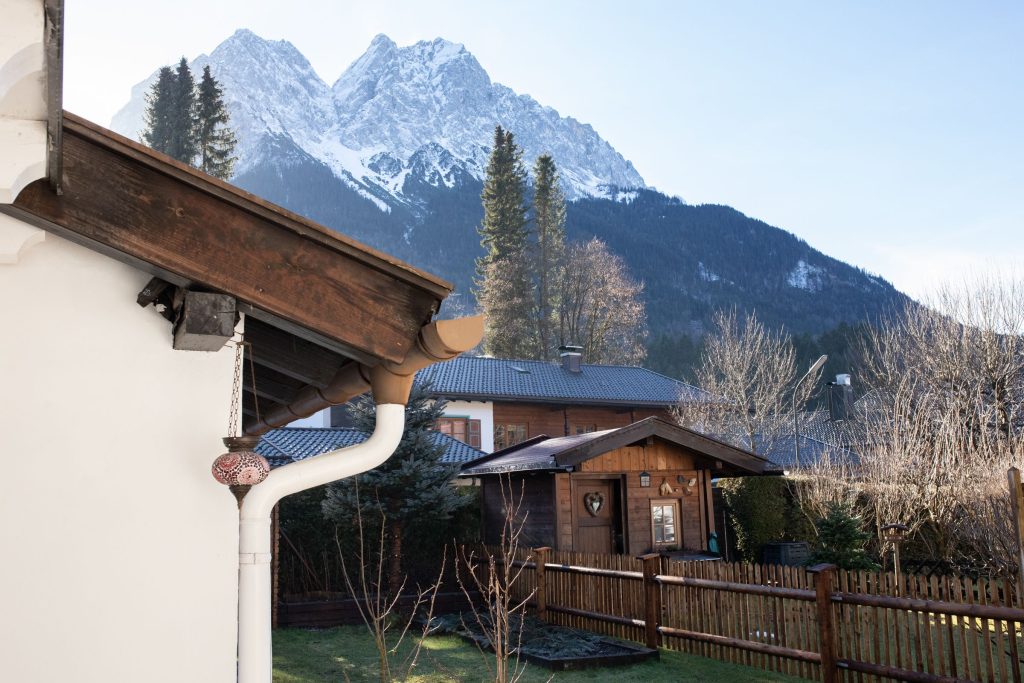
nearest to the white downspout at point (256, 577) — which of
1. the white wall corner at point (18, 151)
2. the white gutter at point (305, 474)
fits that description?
the white gutter at point (305, 474)

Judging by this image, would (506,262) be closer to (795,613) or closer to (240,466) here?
(795,613)

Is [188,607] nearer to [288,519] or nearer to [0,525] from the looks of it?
[0,525]

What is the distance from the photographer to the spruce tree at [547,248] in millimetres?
42594

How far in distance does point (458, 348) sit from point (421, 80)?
195285 mm

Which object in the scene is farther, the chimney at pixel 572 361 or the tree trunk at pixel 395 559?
the chimney at pixel 572 361

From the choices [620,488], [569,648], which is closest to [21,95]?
[569,648]

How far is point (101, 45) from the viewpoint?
6250 millimetres

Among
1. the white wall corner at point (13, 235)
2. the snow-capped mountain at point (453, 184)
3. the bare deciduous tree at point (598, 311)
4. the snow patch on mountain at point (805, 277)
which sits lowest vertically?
the white wall corner at point (13, 235)

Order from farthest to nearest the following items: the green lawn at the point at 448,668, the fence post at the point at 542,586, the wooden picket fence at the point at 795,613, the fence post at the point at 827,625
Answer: the fence post at the point at 542,586 → the green lawn at the point at 448,668 → the fence post at the point at 827,625 → the wooden picket fence at the point at 795,613

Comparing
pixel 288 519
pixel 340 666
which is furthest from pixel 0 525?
pixel 288 519

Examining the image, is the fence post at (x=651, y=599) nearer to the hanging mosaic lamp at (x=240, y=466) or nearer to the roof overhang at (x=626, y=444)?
the roof overhang at (x=626, y=444)

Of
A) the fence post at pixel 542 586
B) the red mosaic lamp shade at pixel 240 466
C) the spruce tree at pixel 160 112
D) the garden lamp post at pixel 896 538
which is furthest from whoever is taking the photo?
the spruce tree at pixel 160 112

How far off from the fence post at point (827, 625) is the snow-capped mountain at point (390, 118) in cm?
11465

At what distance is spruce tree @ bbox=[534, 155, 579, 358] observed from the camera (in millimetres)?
42594
